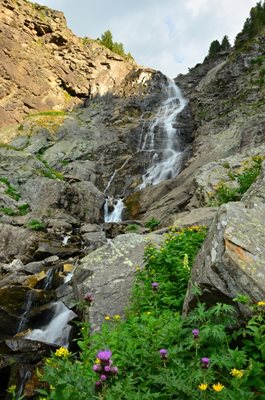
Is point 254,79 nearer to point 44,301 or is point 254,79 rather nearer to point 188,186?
point 188,186

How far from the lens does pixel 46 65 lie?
125 feet

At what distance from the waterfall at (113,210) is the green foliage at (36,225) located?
5.18m

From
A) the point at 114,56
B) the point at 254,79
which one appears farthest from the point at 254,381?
the point at 114,56

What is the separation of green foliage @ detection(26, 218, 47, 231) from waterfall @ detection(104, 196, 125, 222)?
17.0ft

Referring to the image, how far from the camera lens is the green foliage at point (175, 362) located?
2.72 metres

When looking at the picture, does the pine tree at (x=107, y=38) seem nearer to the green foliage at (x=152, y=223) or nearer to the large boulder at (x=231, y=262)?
the green foliage at (x=152, y=223)

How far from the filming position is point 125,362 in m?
3.61

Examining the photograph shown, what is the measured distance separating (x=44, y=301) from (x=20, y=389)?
3.86 meters

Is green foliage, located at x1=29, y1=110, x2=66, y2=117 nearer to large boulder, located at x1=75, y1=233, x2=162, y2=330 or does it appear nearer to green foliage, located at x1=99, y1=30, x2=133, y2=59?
green foliage, located at x1=99, y1=30, x2=133, y2=59

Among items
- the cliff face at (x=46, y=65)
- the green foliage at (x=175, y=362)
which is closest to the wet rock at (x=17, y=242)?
the green foliage at (x=175, y=362)

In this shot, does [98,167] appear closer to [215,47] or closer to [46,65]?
[46,65]

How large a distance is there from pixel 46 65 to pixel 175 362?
39.3m

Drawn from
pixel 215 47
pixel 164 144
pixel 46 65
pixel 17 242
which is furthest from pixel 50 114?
pixel 215 47

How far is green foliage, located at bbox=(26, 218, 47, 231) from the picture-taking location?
18.3 m
